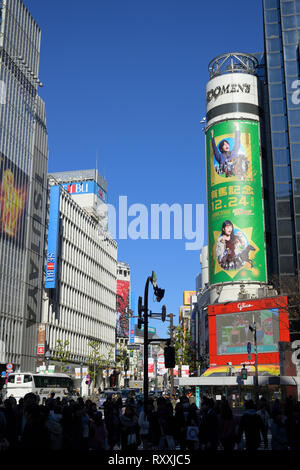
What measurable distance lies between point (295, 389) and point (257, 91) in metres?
44.9

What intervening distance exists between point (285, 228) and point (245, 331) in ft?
46.3

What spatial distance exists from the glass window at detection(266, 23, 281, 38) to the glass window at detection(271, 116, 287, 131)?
1251 centimetres

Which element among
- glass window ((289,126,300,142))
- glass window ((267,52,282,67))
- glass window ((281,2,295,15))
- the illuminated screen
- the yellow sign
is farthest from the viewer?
the yellow sign

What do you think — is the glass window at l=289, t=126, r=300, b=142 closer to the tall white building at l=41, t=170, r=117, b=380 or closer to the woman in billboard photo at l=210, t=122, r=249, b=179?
the woman in billboard photo at l=210, t=122, r=249, b=179

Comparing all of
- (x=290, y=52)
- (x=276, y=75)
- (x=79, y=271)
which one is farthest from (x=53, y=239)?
(x=290, y=52)

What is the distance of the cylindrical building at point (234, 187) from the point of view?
227 ft

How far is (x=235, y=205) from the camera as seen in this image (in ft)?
230

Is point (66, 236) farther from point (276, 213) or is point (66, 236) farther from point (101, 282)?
point (276, 213)

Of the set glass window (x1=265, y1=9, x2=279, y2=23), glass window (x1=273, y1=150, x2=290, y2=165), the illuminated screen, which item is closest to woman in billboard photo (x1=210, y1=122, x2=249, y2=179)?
glass window (x1=273, y1=150, x2=290, y2=165)

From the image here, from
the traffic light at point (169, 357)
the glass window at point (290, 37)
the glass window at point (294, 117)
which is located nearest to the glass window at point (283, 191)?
the glass window at point (294, 117)

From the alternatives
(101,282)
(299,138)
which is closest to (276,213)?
(299,138)

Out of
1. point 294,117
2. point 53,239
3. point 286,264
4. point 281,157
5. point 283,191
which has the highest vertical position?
point 294,117

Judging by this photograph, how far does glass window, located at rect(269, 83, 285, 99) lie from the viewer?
7075cm

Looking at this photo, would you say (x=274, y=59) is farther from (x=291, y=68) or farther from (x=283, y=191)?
(x=283, y=191)
